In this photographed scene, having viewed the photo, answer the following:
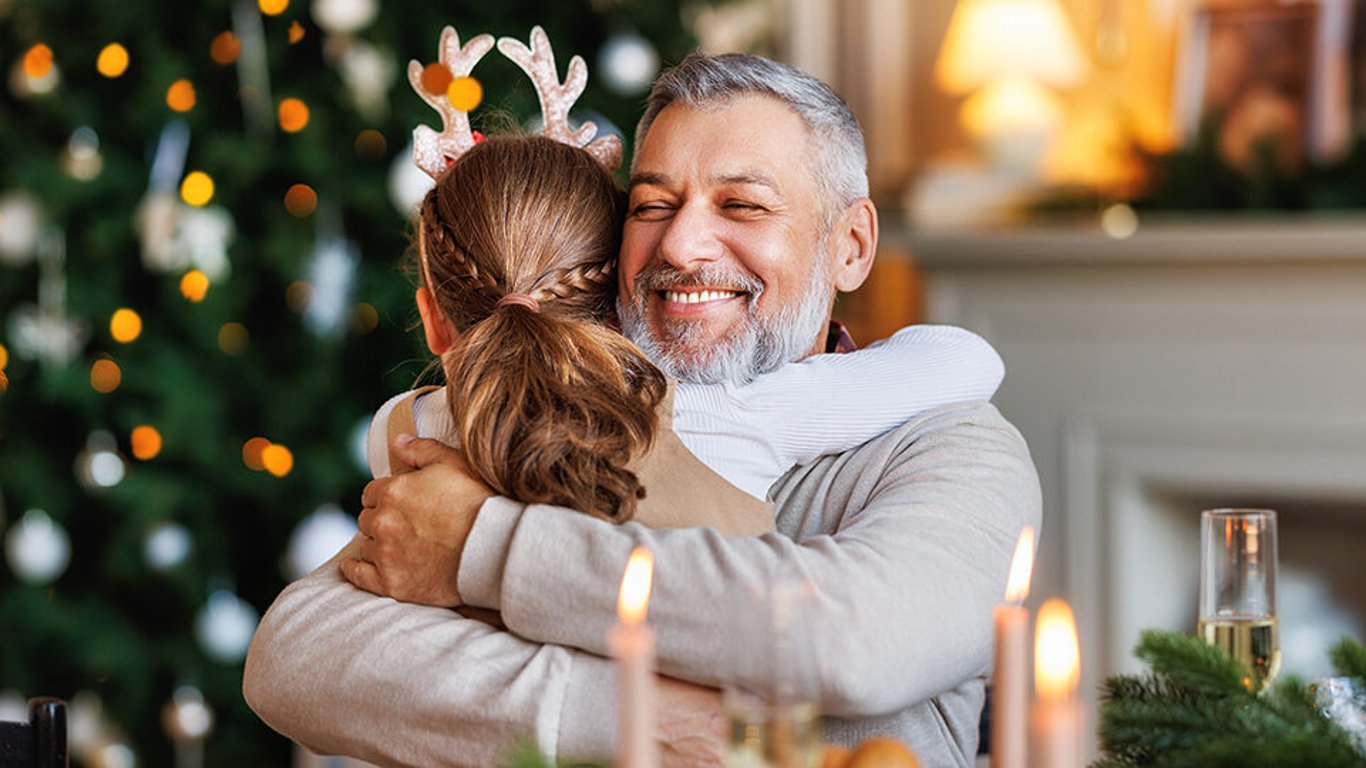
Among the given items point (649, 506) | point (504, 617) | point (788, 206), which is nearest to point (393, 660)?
point (504, 617)

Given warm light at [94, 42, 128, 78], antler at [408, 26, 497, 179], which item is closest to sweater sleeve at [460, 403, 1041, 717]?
antler at [408, 26, 497, 179]

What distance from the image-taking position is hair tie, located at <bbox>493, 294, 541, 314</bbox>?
1.50 m

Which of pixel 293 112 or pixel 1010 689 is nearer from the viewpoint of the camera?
pixel 1010 689

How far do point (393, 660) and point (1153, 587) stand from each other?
8.77ft

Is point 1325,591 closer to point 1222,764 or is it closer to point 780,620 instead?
point 1222,764

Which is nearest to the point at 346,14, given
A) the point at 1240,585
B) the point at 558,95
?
the point at 558,95

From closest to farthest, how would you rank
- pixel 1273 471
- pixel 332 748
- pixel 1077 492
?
pixel 332 748 → pixel 1273 471 → pixel 1077 492

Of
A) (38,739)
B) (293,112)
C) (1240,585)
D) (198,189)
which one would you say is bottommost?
(38,739)

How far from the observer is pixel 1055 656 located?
2.43 ft

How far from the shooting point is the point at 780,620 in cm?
73

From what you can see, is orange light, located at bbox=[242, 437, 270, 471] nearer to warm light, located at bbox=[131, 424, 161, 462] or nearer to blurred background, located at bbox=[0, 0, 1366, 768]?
blurred background, located at bbox=[0, 0, 1366, 768]

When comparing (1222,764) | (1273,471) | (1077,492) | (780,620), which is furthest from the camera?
(1077,492)

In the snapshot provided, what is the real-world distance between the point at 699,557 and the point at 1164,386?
2433 mm

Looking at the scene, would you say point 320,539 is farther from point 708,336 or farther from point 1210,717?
point 1210,717
